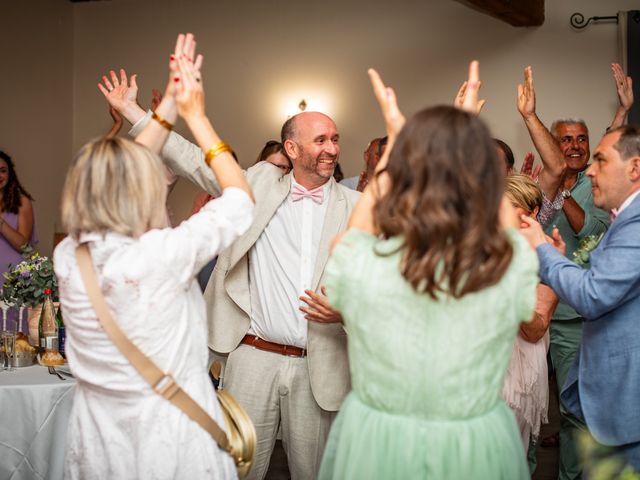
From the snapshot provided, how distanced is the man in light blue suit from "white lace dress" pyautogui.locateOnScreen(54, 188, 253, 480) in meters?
1.00

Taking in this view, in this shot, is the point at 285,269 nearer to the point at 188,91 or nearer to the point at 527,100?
the point at 188,91

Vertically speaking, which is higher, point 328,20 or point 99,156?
point 328,20

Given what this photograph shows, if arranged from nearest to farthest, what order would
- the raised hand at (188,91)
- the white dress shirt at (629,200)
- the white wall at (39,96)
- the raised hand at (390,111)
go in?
1. the raised hand at (390,111)
2. the raised hand at (188,91)
3. the white dress shirt at (629,200)
4. the white wall at (39,96)

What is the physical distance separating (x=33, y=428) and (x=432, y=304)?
1622 mm

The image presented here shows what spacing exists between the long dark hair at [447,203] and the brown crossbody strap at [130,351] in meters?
0.63

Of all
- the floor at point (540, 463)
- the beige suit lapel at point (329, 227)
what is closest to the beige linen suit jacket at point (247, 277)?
the beige suit lapel at point (329, 227)

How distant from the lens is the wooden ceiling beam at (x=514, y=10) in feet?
17.9

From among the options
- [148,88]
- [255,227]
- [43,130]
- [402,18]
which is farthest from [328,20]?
[255,227]

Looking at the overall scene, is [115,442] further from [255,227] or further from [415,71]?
[415,71]

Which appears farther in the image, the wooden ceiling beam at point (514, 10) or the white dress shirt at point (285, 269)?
the wooden ceiling beam at point (514, 10)

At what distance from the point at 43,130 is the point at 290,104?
233cm

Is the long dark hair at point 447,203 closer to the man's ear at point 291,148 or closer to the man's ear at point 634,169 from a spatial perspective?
the man's ear at point 634,169

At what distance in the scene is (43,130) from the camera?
748 centimetres

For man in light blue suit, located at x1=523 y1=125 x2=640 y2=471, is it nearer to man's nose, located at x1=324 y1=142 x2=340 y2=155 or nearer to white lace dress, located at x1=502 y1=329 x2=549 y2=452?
white lace dress, located at x1=502 y1=329 x2=549 y2=452
